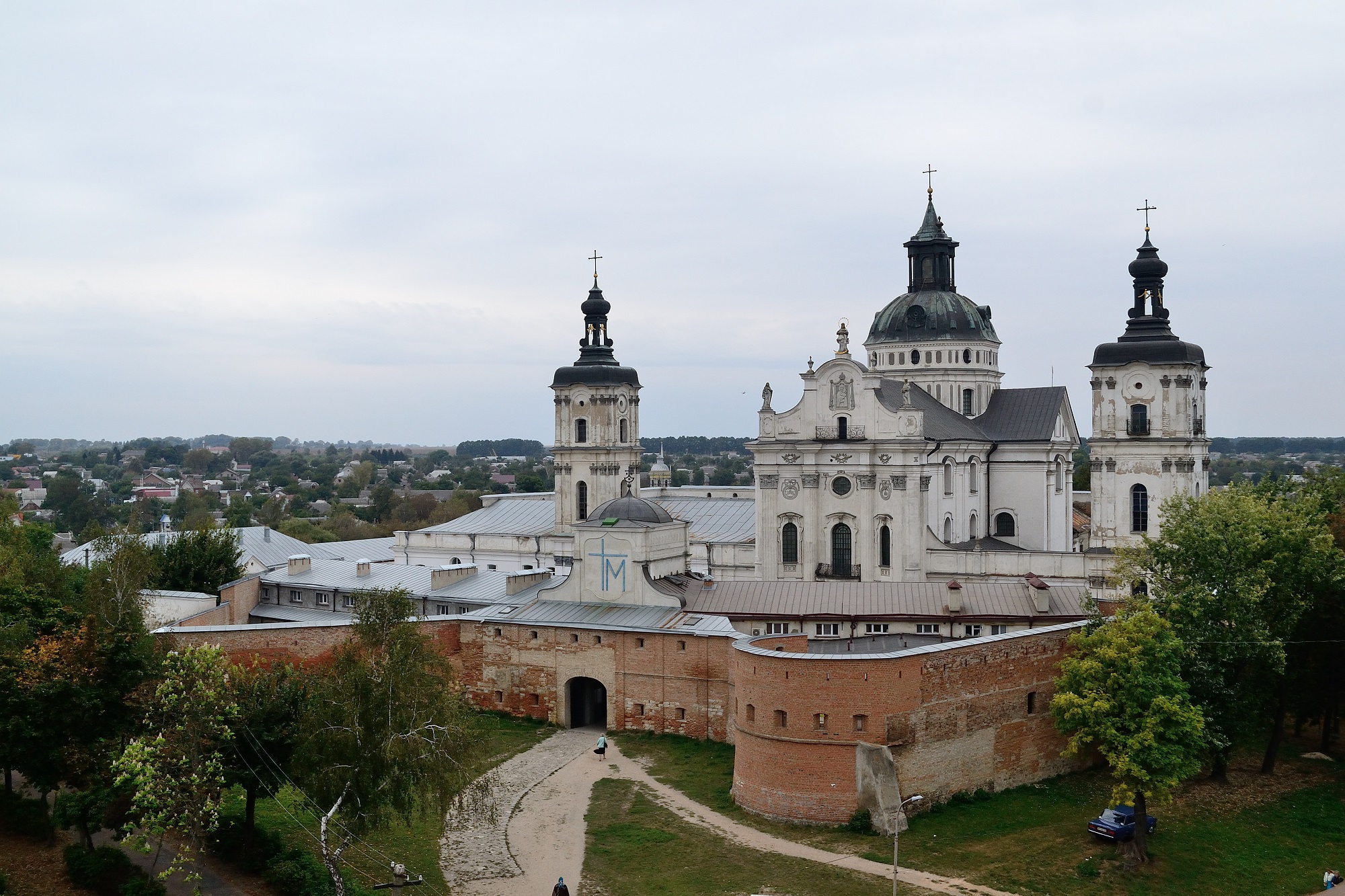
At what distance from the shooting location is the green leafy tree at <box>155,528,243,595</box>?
47.9 meters

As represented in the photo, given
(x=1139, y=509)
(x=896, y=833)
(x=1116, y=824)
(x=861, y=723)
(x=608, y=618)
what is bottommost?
(x=1116, y=824)

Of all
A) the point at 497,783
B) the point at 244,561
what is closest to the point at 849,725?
the point at 497,783

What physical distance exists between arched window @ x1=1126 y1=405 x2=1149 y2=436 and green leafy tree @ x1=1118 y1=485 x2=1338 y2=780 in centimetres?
1427

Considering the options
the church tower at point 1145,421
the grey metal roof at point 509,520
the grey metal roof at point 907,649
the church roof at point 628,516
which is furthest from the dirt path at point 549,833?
the grey metal roof at point 509,520

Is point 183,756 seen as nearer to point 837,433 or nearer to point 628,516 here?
point 628,516

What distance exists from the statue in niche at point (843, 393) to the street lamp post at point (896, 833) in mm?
19382

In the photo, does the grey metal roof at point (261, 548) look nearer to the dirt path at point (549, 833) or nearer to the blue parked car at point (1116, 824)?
the dirt path at point (549, 833)

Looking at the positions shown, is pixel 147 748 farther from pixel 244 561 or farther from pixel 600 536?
pixel 244 561

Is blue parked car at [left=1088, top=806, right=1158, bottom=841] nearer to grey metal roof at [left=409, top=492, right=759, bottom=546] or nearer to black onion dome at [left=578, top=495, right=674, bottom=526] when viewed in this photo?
black onion dome at [left=578, top=495, right=674, bottom=526]

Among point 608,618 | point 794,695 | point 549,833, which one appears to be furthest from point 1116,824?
point 608,618

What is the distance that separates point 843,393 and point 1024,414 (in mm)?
10131

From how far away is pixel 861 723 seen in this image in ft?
100

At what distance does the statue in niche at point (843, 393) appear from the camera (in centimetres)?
4734

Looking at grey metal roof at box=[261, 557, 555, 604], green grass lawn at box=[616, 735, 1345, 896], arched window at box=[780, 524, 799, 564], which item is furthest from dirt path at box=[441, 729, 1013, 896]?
arched window at box=[780, 524, 799, 564]
